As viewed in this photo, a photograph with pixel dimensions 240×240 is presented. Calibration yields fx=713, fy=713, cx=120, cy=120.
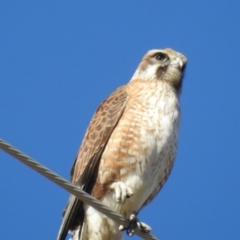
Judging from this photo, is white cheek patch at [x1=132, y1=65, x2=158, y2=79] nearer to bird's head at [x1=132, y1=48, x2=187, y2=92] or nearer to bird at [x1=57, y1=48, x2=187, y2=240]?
bird's head at [x1=132, y1=48, x2=187, y2=92]

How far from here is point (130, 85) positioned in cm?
653

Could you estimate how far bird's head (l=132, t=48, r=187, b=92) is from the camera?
262 inches

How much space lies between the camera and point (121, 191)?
19.2ft

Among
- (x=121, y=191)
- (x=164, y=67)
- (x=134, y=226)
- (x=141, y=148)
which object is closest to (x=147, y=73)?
(x=164, y=67)

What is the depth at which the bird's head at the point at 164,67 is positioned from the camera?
262 inches

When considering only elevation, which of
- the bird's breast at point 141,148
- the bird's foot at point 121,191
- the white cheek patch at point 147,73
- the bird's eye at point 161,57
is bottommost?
the bird's foot at point 121,191

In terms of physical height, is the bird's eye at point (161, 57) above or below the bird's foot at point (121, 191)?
above

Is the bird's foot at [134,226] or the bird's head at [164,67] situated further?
the bird's head at [164,67]

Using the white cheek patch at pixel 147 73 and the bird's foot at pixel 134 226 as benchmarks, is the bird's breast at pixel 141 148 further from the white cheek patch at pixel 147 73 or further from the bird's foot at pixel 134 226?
the white cheek patch at pixel 147 73

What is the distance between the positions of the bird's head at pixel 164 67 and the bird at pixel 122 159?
374 mm

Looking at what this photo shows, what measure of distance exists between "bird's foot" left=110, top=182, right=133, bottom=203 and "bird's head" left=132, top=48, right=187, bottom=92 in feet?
3.98

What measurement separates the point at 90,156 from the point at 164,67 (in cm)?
133

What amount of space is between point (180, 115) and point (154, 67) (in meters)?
0.73

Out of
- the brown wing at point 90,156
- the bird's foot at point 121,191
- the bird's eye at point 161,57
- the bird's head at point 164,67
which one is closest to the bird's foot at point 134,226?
the bird's foot at point 121,191
